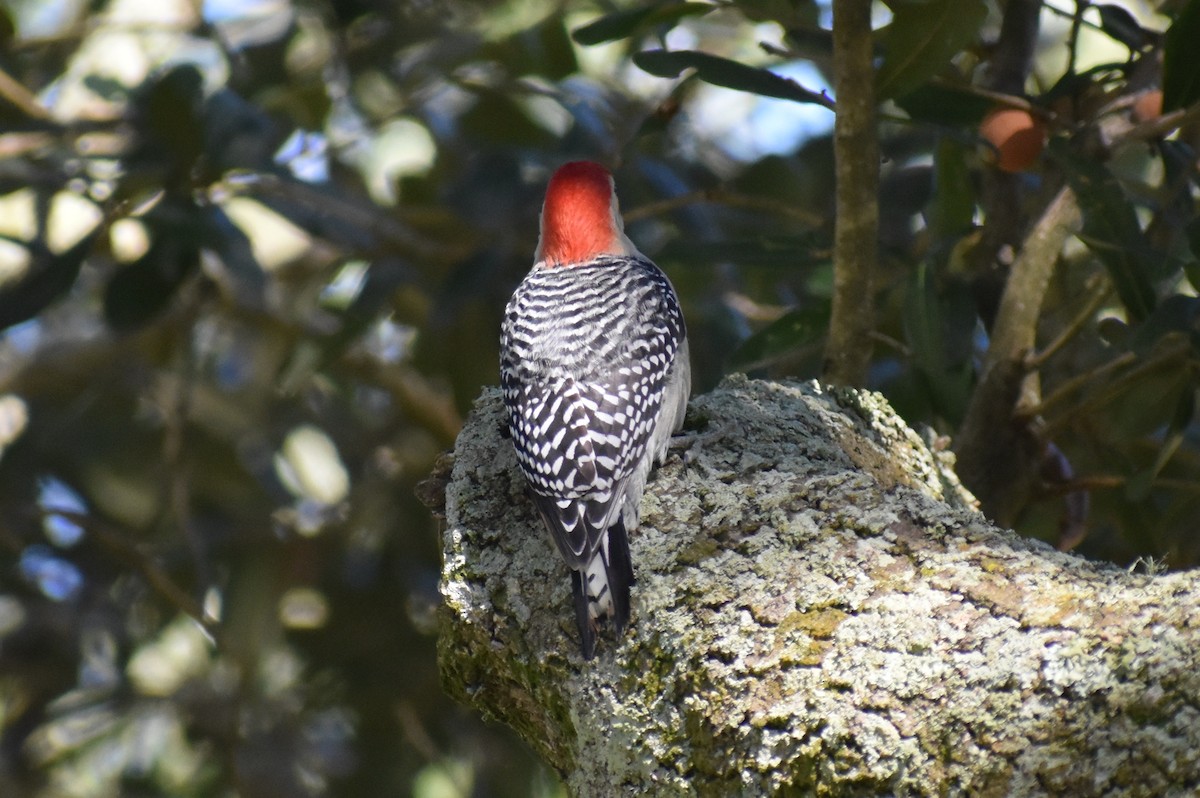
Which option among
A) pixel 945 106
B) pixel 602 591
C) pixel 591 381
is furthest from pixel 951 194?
pixel 602 591

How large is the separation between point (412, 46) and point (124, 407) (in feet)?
6.65

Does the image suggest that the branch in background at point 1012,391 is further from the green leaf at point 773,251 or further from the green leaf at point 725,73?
the green leaf at point 725,73

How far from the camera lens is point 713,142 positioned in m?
7.21

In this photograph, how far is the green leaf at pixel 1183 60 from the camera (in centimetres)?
316

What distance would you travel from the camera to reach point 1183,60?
10.4ft

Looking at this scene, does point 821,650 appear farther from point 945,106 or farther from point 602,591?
Result: point 945,106

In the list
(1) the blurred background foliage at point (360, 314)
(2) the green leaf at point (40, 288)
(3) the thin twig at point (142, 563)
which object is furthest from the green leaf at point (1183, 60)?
(3) the thin twig at point (142, 563)

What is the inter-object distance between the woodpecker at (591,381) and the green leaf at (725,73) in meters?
0.55

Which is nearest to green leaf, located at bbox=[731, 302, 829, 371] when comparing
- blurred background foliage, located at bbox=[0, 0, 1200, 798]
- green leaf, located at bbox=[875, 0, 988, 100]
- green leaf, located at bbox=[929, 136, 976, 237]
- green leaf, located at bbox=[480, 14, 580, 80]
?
blurred background foliage, located at bbox=[0, 0, 1200, 798]

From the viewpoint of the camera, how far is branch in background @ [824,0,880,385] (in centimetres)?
304

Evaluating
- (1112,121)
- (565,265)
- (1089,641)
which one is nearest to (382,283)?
(565,265)

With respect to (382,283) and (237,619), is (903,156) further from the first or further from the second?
(237,619)

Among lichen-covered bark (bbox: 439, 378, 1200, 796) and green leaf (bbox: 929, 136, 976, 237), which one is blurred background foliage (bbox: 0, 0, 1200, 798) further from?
lichen-covered bark (bbox: 439, 378, 1200, 796)

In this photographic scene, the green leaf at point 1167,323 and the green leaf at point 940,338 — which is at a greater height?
the green leaf at point 1167,323
